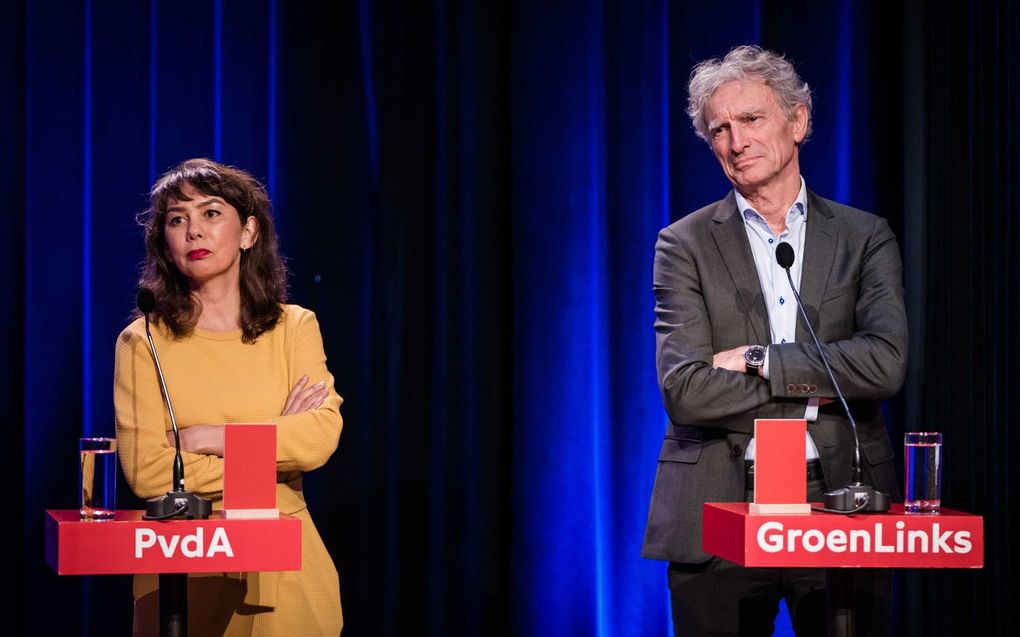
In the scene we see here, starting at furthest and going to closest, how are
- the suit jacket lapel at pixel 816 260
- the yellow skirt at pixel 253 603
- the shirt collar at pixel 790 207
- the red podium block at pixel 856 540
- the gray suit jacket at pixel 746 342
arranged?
the shirt collar at pixel 790 207 → the suit jacket lapel at pixel 816 260 → the gray suit jacket at pixel 746 342 → the yellow skirt at pixel 253 603 → the red podium block at pixel 856 540

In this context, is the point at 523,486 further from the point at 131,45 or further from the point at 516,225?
the point at 131,45

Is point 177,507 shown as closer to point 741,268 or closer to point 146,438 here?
point 146,438

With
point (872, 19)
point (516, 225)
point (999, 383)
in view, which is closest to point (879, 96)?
point (872, 19)

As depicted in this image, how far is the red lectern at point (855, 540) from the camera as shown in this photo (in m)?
2.19

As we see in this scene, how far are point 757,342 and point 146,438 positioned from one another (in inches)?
60.9

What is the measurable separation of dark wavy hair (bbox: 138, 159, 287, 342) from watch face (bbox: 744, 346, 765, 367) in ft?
4.06

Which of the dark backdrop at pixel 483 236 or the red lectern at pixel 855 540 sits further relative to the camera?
the dark backdrop at pixel 483 236

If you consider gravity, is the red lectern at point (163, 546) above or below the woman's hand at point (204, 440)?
below

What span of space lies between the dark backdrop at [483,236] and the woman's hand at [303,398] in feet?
3.89

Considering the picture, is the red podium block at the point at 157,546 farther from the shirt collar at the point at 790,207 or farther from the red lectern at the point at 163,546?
the shirt collar at the point at 790,207

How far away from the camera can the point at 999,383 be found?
3844 millimetres

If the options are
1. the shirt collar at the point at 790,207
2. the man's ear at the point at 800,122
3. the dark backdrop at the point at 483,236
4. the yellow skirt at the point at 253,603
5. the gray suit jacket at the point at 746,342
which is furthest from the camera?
the dark backdrop at the point at 483,236

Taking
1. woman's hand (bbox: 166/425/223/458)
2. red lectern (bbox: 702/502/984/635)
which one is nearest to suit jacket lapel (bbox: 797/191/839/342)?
red lectern (bbox: 702/502/984/635)

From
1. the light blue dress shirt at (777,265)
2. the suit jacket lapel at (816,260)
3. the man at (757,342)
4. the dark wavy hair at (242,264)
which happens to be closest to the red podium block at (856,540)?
the man at (757,342)
